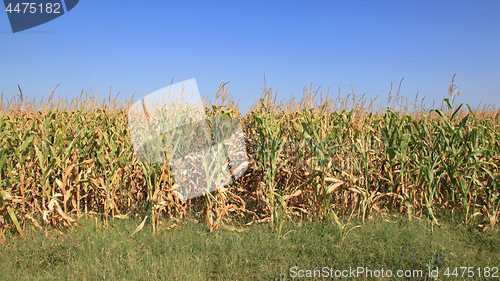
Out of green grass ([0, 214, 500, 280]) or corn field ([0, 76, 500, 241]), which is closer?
green grass ([0, 214, 500, 280])

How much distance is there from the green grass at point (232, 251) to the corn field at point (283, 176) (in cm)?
22

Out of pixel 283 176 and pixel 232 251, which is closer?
pixel 232 251

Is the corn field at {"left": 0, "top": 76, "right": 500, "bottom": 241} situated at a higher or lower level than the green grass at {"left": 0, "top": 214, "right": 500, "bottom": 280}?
higher

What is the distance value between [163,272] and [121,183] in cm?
161

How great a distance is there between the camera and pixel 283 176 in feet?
15.2

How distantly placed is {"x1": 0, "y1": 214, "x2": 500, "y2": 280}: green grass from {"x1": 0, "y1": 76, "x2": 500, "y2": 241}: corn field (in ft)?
0.71

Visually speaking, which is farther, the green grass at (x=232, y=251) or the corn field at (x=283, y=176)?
the corn field at (x=283, y=176)

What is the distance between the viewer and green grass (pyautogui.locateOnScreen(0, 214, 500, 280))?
3.33 metres

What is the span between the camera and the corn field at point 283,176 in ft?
13.5

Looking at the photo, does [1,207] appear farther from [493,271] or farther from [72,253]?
[493,271]

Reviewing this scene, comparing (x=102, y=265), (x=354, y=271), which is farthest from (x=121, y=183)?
(x=354, y=271)

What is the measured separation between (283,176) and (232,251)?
1.44m

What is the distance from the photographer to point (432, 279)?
3.24m

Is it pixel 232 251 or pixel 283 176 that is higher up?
pixel 283 176
